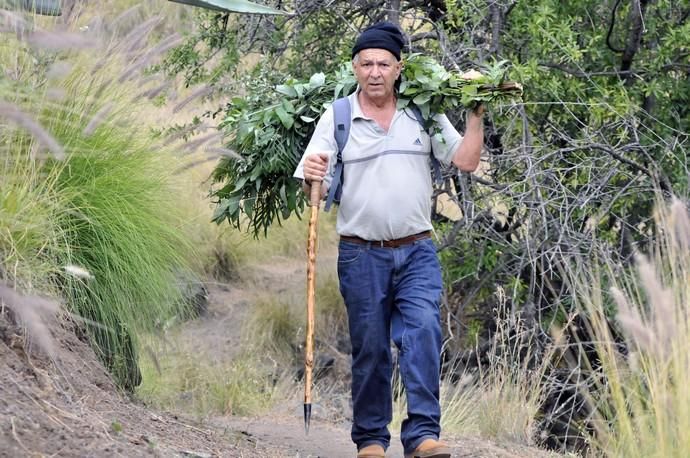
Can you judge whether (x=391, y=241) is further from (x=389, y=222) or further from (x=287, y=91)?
(x=287, y=91)

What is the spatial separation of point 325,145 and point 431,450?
160 centimetres

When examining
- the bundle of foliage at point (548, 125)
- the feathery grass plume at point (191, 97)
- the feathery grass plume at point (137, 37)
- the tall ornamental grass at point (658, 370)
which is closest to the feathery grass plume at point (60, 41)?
the feathery grass plume at point (137, 37)

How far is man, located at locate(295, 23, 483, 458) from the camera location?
611 centimetres

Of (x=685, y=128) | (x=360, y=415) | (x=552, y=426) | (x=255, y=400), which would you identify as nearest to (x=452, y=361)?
(x=552, y=426)

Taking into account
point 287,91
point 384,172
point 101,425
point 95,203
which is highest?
point 287,91

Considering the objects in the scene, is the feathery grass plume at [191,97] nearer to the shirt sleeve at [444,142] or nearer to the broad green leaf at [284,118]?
the broad green leaf at [284,118]

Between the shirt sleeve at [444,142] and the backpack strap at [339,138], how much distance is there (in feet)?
1.48

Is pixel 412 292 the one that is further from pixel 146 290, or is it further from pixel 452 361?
pixel 452 361

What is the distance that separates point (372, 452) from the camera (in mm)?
6367

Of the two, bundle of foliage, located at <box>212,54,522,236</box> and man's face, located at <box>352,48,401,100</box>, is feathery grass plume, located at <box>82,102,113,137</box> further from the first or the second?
man's face, located at <box>352,48,401,100</box>

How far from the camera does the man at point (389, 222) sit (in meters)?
6.11

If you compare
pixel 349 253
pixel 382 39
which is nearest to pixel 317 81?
pixel 382 39

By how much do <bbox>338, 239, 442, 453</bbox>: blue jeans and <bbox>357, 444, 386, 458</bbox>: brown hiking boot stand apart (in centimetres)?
3

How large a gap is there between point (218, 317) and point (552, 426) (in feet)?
12.6
